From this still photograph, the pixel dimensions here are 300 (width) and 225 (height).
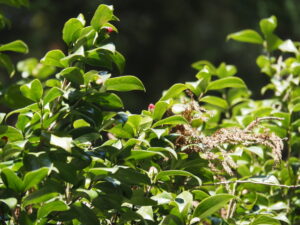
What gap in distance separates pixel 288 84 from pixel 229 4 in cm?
365

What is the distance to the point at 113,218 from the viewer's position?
0.87 metres

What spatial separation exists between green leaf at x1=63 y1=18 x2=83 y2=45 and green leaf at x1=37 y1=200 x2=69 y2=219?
0.28 metres

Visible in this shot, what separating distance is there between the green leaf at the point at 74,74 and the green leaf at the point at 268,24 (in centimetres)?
75

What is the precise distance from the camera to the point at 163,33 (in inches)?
197

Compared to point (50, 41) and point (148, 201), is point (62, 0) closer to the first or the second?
point (50, 41)

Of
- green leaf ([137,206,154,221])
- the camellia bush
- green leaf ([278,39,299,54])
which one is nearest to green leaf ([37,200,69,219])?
the camellia bush

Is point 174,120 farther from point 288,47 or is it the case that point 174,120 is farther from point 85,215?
point 288,47

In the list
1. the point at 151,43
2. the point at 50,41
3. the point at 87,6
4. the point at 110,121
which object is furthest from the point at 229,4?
the point at 110,121

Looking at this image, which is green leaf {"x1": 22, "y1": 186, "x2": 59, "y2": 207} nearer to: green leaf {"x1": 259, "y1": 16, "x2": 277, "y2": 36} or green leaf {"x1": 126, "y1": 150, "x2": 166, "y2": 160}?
green leaf {"x1": 126, "y1": 150, "x2": 166, "y2": 160}

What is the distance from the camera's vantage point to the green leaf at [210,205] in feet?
2.73

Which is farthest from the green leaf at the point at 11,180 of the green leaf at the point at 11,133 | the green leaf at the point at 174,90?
the green leaf at the point at 174,90

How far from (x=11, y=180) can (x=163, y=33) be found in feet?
14.3

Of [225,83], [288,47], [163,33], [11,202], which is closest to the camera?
[11,202]

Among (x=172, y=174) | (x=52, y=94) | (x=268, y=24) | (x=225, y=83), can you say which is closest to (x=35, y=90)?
(x=52, y=94)
